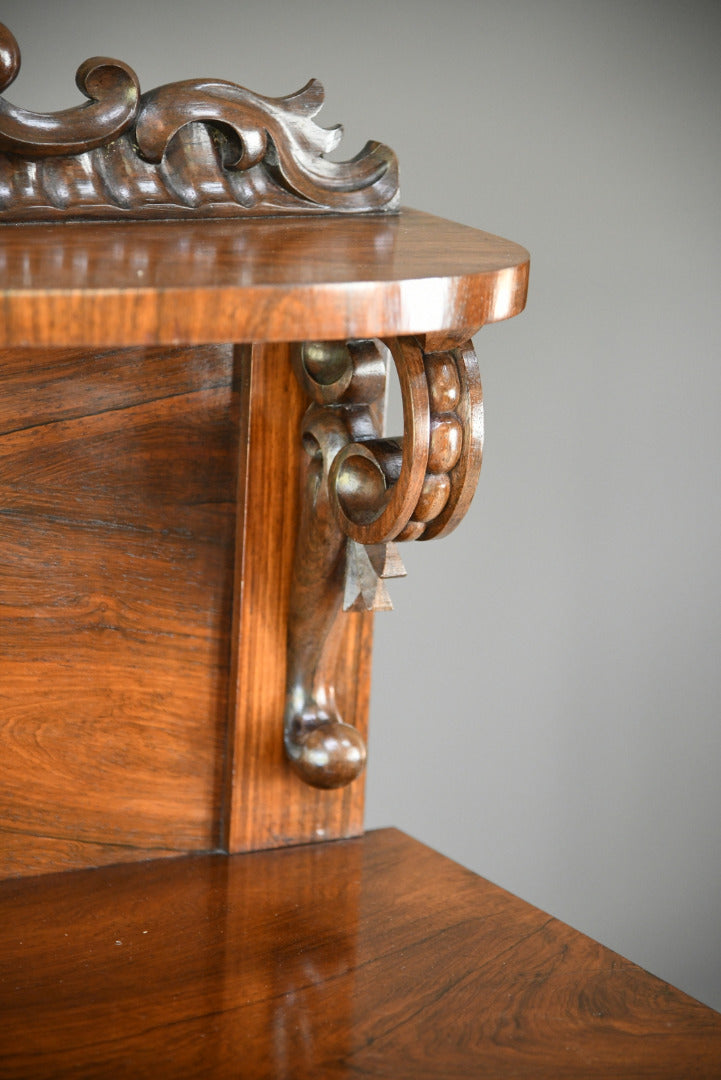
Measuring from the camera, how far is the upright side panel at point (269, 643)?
2.78 feet

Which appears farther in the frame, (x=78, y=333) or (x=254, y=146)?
(x=254, y=146)

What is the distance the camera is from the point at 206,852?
897 millimetres

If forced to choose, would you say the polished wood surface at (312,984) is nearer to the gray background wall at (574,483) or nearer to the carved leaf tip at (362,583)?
the carved leaf tip at (362,583)

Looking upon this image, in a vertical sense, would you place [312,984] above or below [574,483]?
below

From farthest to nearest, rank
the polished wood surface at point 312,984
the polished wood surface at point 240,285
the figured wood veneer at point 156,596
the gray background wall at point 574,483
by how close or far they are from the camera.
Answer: the gray background wall at point 574,483, the figured wood veneer at point 156,596, the polished wood surface at point 312,984, the polished wood surface at point 240,285

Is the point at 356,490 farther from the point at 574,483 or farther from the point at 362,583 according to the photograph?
the point at 574,483

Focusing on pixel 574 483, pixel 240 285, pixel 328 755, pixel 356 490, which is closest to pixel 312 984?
pixel 328 755

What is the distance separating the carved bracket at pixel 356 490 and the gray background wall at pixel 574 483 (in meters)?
0.61

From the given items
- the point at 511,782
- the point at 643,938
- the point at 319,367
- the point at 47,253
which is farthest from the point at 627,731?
the point at 47,253

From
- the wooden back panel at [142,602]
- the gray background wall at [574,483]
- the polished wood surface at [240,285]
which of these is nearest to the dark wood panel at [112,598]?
the wooden back panel at [142,602]

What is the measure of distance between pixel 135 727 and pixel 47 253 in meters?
0.36

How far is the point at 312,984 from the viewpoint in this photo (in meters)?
0.76

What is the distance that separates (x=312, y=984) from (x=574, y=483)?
3.01 feet

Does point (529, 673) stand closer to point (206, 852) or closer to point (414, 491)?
point (206, 852)
